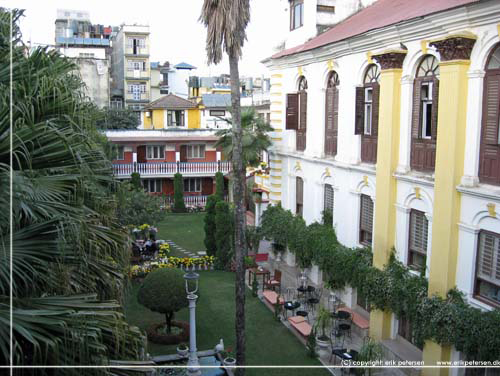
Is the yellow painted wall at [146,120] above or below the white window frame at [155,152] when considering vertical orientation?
above

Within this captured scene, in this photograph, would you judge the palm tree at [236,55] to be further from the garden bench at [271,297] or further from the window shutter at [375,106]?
the garden bench at [271,297]

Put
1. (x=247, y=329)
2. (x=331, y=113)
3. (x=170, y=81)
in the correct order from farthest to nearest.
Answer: (x=170, y=81) < (x=331, y=113) < (x=247, y=329)

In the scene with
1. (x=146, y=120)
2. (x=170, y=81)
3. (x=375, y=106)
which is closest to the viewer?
(x=375, y=106)

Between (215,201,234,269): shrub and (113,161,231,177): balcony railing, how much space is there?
53.6 feet

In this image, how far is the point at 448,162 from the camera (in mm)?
12547

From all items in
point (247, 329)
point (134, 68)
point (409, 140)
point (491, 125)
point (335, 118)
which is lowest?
point (247, 329)

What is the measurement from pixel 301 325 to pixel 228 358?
3336 mm

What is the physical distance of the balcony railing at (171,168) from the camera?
38844 millimetres

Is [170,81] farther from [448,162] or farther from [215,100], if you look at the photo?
[448,162]

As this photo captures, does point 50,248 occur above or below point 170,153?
above

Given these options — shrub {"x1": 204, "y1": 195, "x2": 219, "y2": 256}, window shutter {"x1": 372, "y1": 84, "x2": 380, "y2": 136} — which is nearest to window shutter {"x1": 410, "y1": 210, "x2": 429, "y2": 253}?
window shutter {"x1": 372, "y1": 84, "x2": 380, "y2": 136}

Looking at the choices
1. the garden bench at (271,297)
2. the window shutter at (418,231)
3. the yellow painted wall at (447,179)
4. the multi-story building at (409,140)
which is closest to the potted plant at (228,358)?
the garden bench at (271,297)

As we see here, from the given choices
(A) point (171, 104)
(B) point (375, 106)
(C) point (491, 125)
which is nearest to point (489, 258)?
(C) point (491, 125)

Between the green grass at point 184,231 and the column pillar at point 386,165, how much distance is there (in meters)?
13.9
